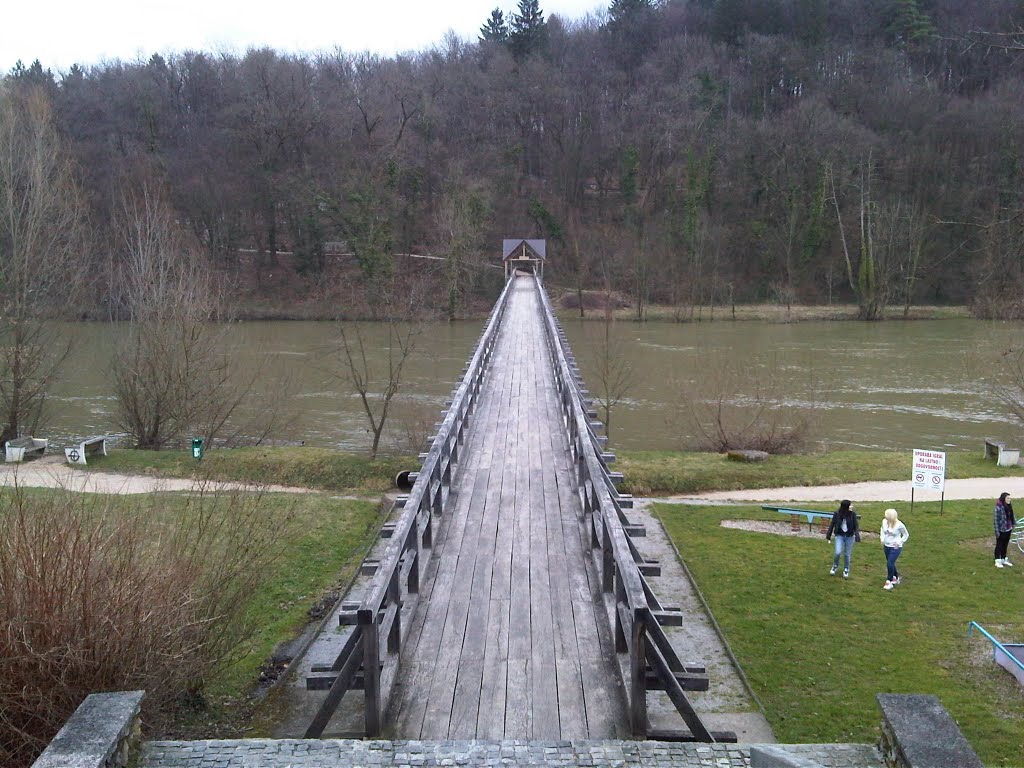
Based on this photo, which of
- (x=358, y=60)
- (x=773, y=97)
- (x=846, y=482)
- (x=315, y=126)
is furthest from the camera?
(x=358, y=60)

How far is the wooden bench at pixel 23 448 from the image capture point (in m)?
19.7

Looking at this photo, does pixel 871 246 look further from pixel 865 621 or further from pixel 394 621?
pixel 394 621

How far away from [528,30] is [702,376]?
2502 inches

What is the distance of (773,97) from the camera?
246 ft

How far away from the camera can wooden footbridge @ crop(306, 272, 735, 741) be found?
16.1 feet

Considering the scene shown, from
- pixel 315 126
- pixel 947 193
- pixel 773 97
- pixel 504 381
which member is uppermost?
pixel 773 97

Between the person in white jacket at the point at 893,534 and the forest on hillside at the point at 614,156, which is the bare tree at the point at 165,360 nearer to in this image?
the person in white jacket at the point at 893,534

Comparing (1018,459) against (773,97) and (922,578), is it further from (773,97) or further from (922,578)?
(773,97)

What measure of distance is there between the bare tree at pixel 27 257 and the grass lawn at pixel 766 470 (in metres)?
15.6

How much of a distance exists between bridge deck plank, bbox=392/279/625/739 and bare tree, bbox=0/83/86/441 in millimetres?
16702

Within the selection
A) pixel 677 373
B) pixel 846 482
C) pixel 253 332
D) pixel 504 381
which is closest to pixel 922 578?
pixel 846 482

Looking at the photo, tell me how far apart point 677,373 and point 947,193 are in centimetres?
3825

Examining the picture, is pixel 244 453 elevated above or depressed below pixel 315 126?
below

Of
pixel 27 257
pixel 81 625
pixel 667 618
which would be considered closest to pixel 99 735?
pixel 81 625
